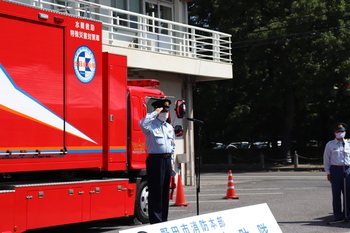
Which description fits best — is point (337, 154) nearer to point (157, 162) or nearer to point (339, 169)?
point (339, 169)

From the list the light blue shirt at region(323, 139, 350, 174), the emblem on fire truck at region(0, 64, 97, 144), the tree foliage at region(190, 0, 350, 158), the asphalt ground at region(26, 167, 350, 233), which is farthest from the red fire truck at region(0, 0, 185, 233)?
the tree foliage at region(190, 0, 350, 158)

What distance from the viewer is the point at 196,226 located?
19.2ft

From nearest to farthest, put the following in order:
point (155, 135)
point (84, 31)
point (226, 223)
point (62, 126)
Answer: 1. point (226, 223)
2. point (62, 126)
3. point (155, 135)
4. point (84, 31)

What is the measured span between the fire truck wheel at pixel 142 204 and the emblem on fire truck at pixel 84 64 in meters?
2.46

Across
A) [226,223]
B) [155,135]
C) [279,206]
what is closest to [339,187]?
[279,206]

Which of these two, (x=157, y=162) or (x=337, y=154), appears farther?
(x=337, y=154)

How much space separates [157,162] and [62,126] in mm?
1606

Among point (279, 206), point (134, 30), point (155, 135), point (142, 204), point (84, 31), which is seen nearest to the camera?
point (155, 135)

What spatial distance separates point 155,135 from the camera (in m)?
10.4

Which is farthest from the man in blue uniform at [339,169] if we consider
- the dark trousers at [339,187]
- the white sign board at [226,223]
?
the white sign board at [226,223]

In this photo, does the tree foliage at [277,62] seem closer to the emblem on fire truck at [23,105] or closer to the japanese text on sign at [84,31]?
→ the japanese text on sign at [84,31]

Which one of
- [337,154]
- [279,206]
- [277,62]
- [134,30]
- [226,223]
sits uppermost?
[277,62]

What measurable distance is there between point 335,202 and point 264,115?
33116 mm

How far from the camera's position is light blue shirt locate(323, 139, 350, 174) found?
11.9m
